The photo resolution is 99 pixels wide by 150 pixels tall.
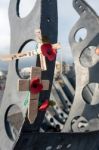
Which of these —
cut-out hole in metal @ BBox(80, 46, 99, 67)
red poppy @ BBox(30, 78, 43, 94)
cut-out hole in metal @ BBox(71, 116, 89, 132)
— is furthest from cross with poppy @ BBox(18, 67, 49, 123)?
cut-out hole in metal @ BBox(80, 46, 99, 67)

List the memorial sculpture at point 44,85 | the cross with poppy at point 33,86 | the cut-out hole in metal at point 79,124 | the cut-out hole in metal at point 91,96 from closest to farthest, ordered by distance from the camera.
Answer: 1. the cross with poppy at point 33,86
2. the memorial sculpture at point 44,85
3. the cut-out hole in metal at point 79,124
4. the cut-out hole in metal at point 91,96

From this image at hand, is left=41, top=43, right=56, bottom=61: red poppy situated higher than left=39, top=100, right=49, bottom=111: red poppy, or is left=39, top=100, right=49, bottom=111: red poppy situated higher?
left=41, top=43, right=56, bottom=61: red poppy

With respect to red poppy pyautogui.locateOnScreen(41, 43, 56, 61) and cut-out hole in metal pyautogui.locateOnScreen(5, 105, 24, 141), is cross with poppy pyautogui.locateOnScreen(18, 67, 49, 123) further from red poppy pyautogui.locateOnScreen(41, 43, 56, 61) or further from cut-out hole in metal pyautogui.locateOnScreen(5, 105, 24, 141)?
cut-out hole in metal pyautogui.locateOnScreen(5, 105, 24, 141)

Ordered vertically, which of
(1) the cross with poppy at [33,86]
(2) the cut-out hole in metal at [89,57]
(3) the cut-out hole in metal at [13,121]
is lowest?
(3) the cut-out hole in metal at [13,121]

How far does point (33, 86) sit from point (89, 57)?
181cm

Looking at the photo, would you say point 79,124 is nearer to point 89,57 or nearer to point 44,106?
point 89,57

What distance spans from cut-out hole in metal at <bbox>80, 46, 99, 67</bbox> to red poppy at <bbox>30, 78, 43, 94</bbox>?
1.67m

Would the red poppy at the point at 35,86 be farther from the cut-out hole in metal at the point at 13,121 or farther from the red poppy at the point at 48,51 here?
the cut-out hole in metal at the point at 13,121

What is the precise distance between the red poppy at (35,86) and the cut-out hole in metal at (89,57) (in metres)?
1.67

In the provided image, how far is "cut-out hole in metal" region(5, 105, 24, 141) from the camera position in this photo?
5.47 meters

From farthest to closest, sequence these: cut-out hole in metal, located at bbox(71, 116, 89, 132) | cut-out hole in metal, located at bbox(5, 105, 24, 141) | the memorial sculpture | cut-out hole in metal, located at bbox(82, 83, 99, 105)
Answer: cut-out hole in metal, located at bbox(82, 83, 99, 105), cut-out hole in metal, located at bbox(71, 116, 89, 132), cut-out hole in metal, located at bbox(5, 105, 24, 141), the memorial sculpture

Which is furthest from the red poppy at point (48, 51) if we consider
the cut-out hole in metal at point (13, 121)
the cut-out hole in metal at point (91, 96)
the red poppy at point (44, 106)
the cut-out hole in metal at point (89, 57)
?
the cut-out hole in metal at point (91, 96)

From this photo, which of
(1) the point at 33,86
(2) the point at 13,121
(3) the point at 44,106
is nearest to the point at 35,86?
(1) the point at 33,86

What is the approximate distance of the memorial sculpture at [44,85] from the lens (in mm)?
5020
